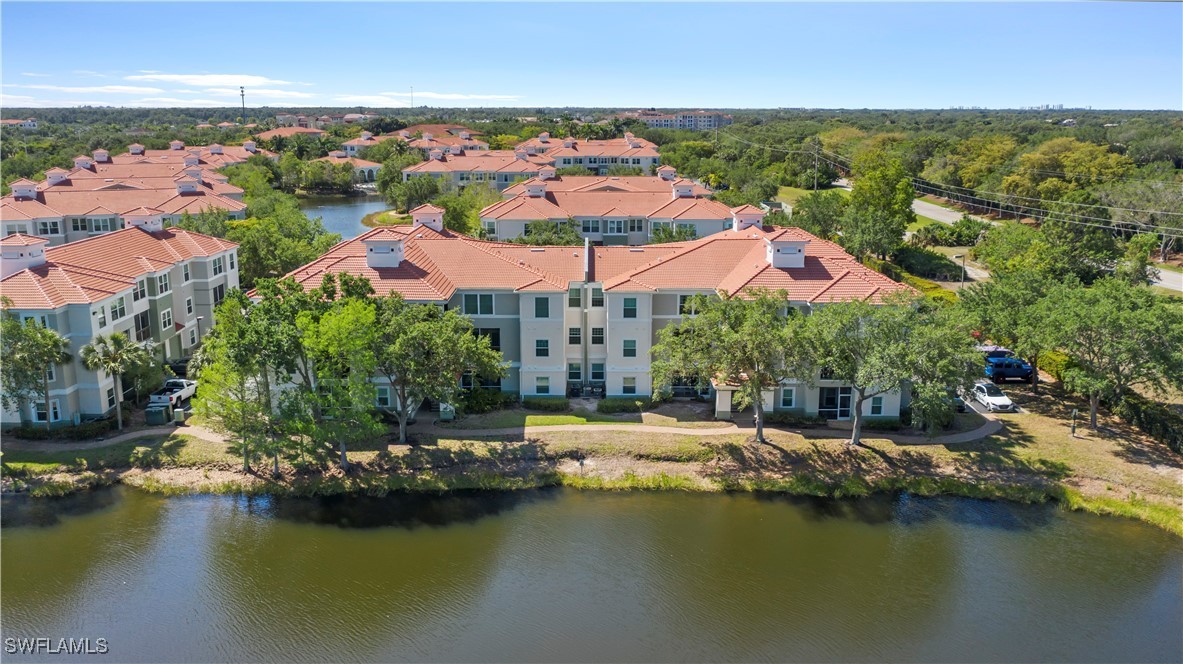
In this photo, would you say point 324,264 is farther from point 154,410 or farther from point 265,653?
point 265,653

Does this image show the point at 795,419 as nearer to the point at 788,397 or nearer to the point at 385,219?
the point at 788,397

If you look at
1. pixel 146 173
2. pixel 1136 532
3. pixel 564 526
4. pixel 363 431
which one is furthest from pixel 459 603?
pixel 146 173

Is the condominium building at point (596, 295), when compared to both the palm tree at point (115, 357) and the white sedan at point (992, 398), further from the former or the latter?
the palm tree at point (115, 357)

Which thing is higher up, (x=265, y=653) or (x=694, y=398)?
(x=694, y=398)

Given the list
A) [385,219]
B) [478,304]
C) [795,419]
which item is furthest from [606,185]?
[795,419]

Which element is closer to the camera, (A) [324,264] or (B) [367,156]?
(A) [324,264]

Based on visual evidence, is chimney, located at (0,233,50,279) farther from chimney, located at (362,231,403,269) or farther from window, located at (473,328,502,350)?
window, located at (473,328,502,350)
